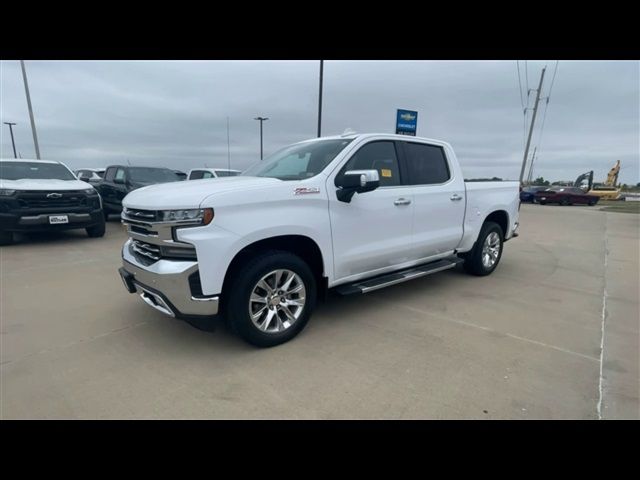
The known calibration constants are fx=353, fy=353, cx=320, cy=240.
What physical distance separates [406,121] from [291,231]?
28.9 ft

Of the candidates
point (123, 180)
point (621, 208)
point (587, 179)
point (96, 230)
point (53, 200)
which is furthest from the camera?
point (587, 179)

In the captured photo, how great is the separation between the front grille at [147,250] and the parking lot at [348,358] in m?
0.86

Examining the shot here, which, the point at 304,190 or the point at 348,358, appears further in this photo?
the point at 304,190

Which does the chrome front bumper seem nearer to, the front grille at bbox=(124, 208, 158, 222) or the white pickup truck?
the white pickup truck

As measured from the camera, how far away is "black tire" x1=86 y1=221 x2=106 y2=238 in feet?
27.2

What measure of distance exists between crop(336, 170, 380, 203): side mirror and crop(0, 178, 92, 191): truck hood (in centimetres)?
676

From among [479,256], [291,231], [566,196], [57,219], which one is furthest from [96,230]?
[566,196]

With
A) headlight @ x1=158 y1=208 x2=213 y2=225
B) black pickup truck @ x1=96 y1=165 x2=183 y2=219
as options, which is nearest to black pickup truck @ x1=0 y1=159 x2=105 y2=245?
black pickup truck @ x1=96 y1=165 x2=183 y2=219

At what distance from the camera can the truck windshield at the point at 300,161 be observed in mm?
3635

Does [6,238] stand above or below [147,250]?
below

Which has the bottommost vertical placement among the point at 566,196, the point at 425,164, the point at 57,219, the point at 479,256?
the point at 566,196

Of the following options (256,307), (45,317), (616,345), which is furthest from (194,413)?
(616,345)

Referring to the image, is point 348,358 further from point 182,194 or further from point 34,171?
point 34,171

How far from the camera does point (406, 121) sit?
10641mm
